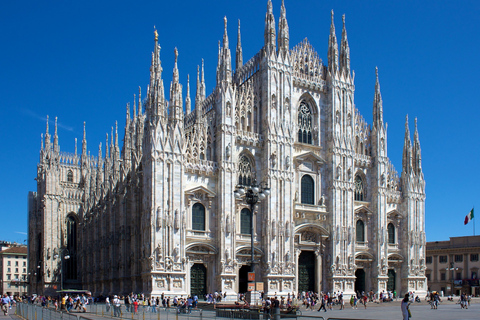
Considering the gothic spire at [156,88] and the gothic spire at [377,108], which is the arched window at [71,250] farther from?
the gothic spire at [377,108]

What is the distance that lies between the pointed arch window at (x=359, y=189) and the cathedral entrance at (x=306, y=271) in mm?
7966

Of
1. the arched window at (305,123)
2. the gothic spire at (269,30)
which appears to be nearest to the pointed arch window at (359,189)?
the arched window at (305,123)

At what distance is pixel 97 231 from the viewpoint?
210 ft

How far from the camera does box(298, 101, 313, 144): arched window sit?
2072 inches

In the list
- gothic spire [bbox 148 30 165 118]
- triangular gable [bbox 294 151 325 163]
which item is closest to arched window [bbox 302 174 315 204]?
triangular gable [bbox 294 151 325 163]

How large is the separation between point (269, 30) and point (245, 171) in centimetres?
1316

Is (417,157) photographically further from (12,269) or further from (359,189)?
(12,269)

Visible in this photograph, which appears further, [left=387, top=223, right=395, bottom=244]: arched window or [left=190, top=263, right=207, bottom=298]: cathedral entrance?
[left=387, top=223, right=395, bottom=244]: arched window

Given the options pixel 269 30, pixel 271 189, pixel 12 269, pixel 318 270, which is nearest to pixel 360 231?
pixel 318 270

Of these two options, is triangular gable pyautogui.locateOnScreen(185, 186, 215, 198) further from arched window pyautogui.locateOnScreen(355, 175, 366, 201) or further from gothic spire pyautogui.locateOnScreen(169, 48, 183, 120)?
arched window pyautogui.locateOnScreen(355, 175, 366, 201)

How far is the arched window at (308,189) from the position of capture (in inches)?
2031

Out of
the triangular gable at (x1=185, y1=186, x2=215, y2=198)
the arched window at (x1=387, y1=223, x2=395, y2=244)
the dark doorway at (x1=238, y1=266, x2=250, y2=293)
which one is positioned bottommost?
the dark doorway at (x1=238, y1=266, x2=250, y2=293)

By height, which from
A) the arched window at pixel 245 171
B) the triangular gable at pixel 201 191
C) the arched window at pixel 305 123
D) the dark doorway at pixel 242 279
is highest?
the arched window at pixel 305 123

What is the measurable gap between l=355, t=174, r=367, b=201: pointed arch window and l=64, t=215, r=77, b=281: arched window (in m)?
46.0
